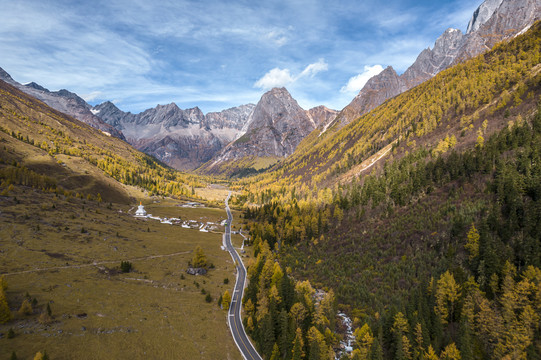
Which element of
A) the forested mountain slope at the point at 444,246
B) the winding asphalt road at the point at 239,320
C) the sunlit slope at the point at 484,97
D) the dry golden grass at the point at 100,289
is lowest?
the winding asphalt road at the point at 239,320

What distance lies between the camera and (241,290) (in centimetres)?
8538

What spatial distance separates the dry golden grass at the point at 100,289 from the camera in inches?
1790

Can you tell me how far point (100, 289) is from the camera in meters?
63.4

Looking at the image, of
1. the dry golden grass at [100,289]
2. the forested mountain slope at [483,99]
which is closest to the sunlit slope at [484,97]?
the forested mountain slope at [483,99]

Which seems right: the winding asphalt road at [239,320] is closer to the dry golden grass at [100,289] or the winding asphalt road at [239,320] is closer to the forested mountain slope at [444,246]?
the dry golden grass at [100,289]

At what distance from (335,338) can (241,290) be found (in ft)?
121

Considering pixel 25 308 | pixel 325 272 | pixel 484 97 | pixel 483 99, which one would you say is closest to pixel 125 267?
pixel 25 308

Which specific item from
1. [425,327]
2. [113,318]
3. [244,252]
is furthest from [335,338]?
[244,252]

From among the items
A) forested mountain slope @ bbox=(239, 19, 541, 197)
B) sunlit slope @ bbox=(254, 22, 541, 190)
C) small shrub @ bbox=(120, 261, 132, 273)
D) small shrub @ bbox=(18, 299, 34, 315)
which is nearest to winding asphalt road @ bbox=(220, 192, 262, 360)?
small shrub @ bbox=(120, 261, 132, 273)

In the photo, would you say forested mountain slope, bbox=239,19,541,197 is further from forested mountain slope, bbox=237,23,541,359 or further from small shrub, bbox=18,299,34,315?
small shrub, bbox=18,299,34,315

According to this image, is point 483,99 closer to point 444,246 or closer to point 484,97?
point 484,97

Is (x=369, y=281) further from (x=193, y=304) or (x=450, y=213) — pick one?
(x=193, y=304)

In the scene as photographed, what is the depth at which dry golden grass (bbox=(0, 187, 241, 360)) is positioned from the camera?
149 ft

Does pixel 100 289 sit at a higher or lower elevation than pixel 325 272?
lower
